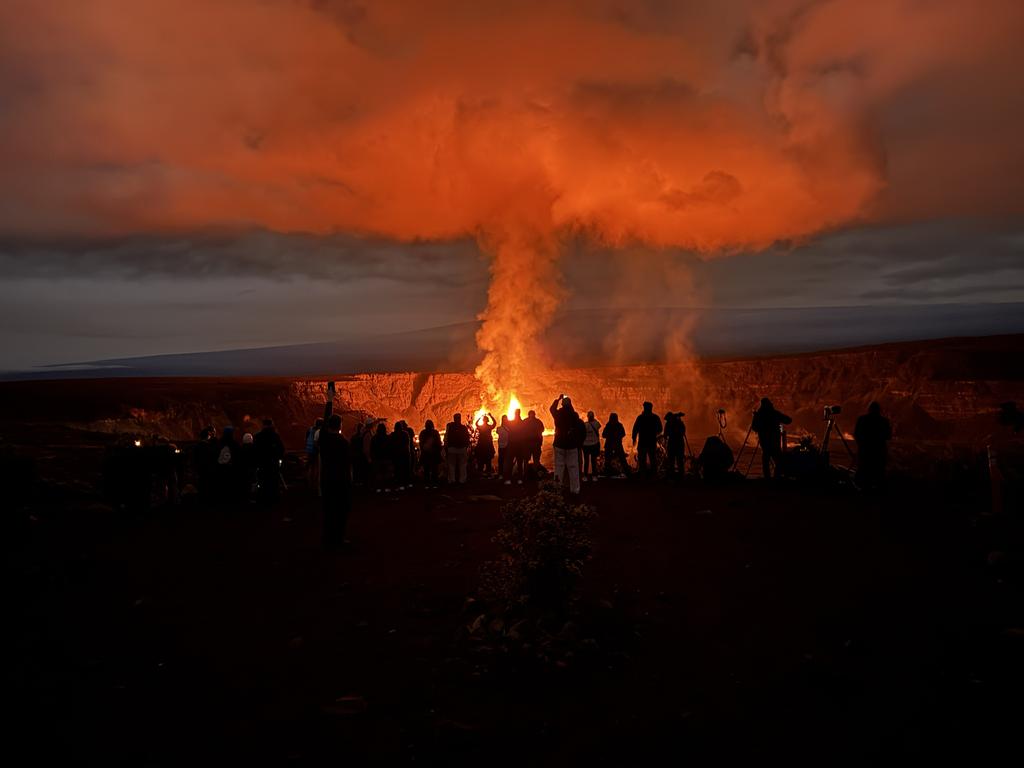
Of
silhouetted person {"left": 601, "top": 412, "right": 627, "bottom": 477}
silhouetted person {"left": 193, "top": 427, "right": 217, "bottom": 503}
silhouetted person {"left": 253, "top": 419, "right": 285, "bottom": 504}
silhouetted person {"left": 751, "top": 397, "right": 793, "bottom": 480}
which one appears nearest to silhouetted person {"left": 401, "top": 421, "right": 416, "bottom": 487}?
silhouetted person {"left": 253, "top": 419, "right": 285, "bottom": 504}

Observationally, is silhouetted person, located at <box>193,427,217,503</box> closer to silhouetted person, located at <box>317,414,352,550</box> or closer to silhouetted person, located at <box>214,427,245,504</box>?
silhouetted person, located at <box>214,427,245,504</box>

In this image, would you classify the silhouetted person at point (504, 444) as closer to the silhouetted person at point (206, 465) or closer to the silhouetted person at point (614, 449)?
the silhouetted person at point (614, 449)

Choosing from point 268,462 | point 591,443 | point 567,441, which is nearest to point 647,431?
point 591,443

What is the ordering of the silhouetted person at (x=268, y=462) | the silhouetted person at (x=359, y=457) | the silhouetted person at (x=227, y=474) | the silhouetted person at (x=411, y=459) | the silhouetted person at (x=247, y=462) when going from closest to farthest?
the silhouetted person at (x=268, y=462) < the silhouetted person at (x=227, y=474) < the silhouetted person at (x=247, y=462) < the silhouetted person at (x=359, y=457) < the silhouetted person at (x=411, y=459)

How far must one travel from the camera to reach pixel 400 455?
18.2 metres

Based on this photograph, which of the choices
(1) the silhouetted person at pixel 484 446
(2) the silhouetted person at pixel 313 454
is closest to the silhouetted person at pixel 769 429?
(1) the silhouetted person at pixel 484 446

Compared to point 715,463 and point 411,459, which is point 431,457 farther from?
point 715,463

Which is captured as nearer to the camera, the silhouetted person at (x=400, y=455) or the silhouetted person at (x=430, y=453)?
the silhouetted person at (x=400, y=455)

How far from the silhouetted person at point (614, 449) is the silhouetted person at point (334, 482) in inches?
340

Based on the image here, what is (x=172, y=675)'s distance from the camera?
21.0 feet

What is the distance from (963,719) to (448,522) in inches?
363

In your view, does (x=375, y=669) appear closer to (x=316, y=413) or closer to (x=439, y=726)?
(x=439, y=726)

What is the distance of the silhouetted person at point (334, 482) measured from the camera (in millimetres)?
11195

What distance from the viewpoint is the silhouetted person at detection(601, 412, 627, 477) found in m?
18.7
